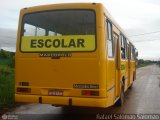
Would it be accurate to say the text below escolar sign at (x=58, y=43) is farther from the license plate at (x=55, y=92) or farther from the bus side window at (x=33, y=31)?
the license plate at (x=55, y=92)

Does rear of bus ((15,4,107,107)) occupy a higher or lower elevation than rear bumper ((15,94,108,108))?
higher

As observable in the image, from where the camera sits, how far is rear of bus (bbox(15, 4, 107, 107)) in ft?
29.7

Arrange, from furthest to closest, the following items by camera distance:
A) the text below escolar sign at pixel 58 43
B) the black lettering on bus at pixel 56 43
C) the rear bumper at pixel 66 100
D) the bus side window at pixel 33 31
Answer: the bus side window at pixel 33 31 < the black lettering on bus at pixel 56 43 < the text below escolar sign at pixel 58 43 < the rear bumper at pixel 66 100

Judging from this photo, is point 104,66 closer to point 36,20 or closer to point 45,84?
point 45,84

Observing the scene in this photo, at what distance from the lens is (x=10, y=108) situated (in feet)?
39.6

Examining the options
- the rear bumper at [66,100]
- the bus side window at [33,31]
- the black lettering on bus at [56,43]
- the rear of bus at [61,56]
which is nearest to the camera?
the rear bumper at [66,100]

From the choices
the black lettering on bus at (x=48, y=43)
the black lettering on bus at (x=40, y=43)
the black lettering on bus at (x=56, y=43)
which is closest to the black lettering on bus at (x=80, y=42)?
the black lettering on bus at (x=56, y=43)

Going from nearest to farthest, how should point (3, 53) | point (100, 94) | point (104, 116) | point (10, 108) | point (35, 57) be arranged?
point (100, 94)
point (35, 57)
point (104, 116)
point (10, 108)
point (3, 53)

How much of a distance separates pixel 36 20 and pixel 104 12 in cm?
191

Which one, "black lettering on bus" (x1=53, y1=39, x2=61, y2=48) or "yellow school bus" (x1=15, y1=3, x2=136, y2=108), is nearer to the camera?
"yellow school bus" (x1=15, y1=3, x2=136, y2=108)

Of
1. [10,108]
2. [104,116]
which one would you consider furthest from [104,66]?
[10,108]

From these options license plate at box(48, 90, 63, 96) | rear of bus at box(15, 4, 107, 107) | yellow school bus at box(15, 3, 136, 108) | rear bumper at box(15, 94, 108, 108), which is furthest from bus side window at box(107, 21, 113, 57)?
license plate at box(48, 90, 63, 96)

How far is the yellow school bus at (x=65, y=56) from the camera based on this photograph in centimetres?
906

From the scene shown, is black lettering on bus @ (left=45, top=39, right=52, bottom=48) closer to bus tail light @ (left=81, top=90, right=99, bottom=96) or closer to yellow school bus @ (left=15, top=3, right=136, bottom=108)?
yellow school bus @ (left=15, top=3, right=136, bottom=108)
